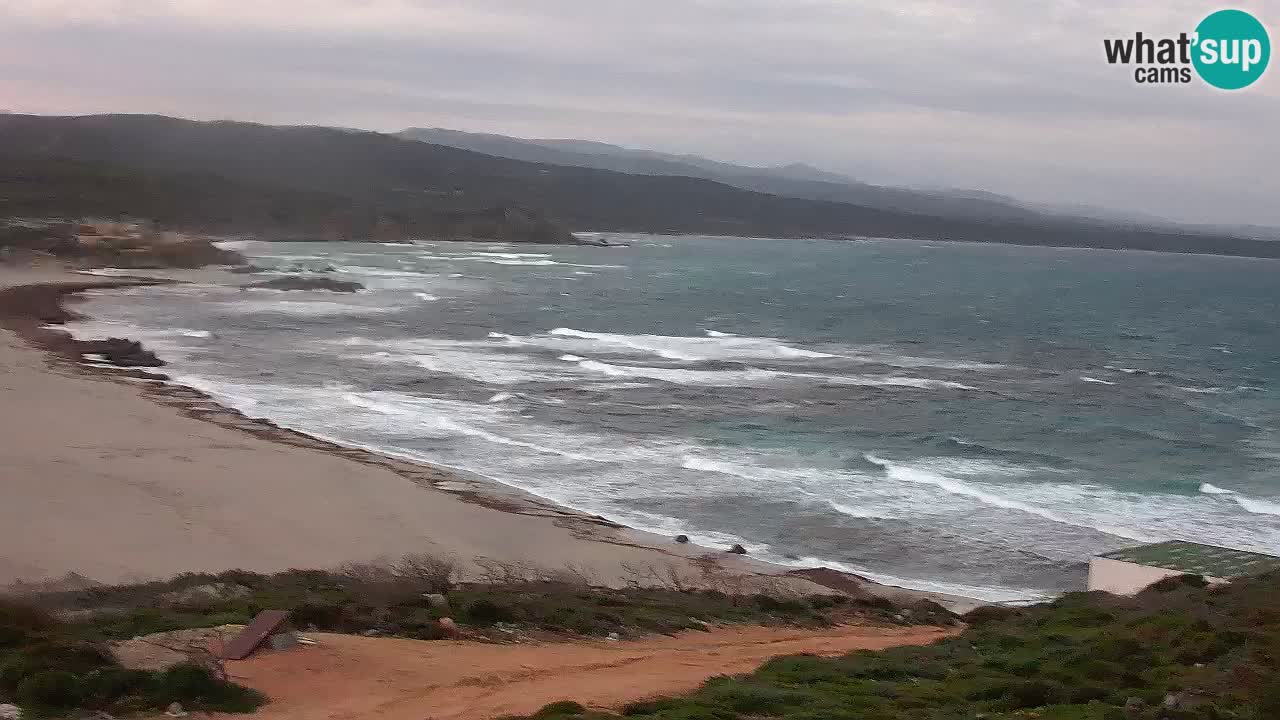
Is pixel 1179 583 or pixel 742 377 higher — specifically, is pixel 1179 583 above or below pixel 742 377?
below

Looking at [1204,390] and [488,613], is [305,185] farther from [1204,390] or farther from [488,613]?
[488,613]

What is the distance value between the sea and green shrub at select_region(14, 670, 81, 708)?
13.7 m

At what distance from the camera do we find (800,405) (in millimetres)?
36469

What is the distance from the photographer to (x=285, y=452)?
2556cm

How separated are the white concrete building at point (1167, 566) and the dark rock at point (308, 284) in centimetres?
5734

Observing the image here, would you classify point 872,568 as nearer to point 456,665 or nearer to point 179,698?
point 456,665

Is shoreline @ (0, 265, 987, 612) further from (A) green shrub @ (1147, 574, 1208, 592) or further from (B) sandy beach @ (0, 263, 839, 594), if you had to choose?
(A) green shrub @ (1147, 574, 1208, 592)

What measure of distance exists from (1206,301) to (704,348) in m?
62.2

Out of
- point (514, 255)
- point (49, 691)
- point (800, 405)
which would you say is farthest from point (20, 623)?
point (514, 255)

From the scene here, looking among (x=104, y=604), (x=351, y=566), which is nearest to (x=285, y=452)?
(x=351, y=566)

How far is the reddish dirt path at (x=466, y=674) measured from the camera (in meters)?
10.1

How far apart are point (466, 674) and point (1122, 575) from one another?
36.0 ft

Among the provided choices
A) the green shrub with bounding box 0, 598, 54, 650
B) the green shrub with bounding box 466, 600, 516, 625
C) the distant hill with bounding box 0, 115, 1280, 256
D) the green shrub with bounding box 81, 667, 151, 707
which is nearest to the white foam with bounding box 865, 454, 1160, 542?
the green shrub with bounding box 466, 600, 516, 625

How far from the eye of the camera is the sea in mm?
23734
